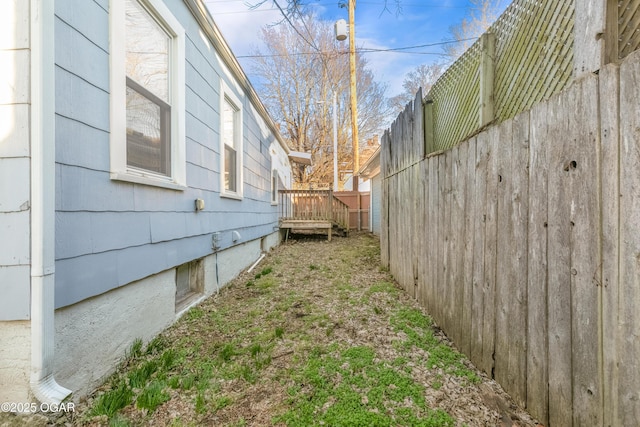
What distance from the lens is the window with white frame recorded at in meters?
4.51

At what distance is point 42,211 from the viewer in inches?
56.7

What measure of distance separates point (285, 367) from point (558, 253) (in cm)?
180

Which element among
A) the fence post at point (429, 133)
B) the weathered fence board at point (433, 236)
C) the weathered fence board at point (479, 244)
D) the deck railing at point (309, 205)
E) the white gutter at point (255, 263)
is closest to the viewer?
the weathered fence board at point (479, 244)

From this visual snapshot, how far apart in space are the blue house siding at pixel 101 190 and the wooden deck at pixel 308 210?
214 inches

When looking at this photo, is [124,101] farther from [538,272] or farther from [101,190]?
[538,272]

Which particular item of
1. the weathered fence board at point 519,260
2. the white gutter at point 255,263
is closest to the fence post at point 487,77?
the weathered fence board at point 519,260

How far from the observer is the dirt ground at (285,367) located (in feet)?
5.23

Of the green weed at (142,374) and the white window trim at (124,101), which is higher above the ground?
the white window trim at (124,101)

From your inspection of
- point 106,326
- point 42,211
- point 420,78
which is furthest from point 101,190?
point 420,78

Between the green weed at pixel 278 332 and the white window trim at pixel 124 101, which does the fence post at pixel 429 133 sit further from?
the white window trim at pixel 124 101

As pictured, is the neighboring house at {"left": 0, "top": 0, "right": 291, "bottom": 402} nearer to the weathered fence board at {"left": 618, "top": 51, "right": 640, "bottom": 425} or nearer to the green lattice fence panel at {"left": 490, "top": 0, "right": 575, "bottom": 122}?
the weathered fence board at {"left": 618, "top": 51, "right": 640, "bottom": 425}

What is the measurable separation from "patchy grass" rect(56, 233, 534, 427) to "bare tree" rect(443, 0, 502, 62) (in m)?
9.57

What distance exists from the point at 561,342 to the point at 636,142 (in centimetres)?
90

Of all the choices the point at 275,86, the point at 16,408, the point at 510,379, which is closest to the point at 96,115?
the point at 16,408
